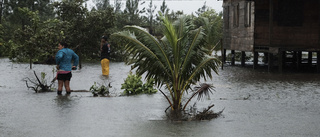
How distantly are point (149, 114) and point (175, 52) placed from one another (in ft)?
4.99

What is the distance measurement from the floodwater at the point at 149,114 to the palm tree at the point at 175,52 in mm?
928

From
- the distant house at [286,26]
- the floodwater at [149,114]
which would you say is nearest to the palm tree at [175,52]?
the floodwater at [149,114]

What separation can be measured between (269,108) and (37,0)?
42.8 m

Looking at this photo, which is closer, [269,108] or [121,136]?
[121,136]

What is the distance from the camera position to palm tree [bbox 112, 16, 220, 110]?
33.2ft

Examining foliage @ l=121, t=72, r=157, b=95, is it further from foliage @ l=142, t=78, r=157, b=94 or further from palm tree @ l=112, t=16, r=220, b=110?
palm tree @ l=112, t=16, r=220, b=110

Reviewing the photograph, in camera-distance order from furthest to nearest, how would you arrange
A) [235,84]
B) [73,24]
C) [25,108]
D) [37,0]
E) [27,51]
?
1. [37,0]
2. [73,24]
3. [27,51]
4. [235,84]
5. [25,108]

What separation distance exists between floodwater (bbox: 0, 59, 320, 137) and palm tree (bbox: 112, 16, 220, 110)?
3.04ft

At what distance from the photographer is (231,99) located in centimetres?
1269

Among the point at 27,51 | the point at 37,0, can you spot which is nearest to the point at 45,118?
the point at 27,51

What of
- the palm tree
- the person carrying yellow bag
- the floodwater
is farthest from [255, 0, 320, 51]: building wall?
the palm tree

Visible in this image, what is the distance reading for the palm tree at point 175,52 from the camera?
10125 mm

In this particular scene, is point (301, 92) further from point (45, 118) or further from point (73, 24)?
point (73, 24)

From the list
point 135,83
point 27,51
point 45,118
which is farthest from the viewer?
point 27,51
